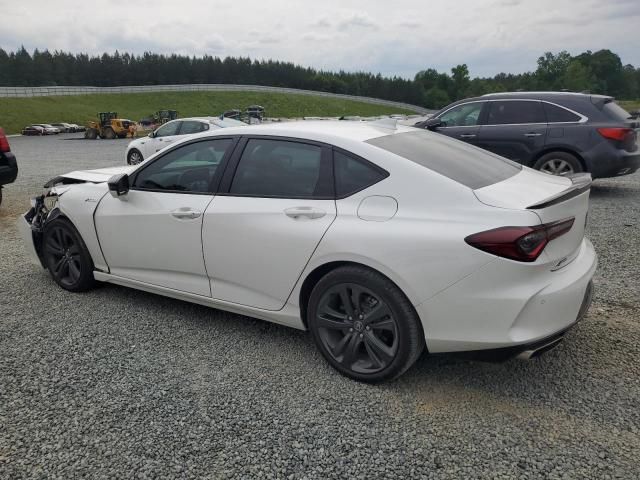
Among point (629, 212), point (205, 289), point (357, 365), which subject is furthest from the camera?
point (629, 212)

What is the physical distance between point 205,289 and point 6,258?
3.55 meters

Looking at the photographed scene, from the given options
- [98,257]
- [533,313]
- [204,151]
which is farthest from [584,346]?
[98,257]

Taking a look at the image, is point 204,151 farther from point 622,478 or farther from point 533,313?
point 622,478

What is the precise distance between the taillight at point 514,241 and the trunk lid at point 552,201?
77 millimetres

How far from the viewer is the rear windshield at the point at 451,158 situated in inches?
116

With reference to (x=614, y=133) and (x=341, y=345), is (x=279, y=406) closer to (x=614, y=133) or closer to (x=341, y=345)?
(x=341, y=345)

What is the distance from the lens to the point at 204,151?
375 centimetres

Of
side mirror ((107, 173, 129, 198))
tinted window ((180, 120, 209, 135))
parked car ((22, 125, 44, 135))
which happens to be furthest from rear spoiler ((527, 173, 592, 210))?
parked car ((22, 125, 44, 135))

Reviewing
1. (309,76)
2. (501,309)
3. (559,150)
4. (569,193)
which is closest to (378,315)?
(501,309)

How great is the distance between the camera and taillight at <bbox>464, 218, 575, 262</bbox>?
2.49 metres

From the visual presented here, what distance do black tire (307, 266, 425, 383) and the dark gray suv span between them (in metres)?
5.88

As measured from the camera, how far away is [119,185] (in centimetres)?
395

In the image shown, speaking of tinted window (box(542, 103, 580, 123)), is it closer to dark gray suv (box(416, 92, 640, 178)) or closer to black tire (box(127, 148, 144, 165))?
dark gray suv (box(416, 92, 640, 178))

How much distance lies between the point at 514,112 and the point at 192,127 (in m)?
9.27
